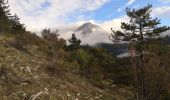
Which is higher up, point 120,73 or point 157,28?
point 157,28

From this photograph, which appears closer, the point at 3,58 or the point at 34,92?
the point at 34,92

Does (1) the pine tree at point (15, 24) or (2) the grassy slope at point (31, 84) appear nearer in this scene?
(2) the grassy slope at point (31, 84)

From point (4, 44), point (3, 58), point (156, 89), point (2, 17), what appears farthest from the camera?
point (2, 17)

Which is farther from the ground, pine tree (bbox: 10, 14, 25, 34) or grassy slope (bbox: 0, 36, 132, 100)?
pine tree (bbox: 10, 14, 25, 34)

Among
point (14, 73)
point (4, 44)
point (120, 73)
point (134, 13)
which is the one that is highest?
point (134, 13)

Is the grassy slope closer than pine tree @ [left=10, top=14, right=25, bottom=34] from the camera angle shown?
Yes

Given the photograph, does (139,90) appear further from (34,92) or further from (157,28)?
(157,28)

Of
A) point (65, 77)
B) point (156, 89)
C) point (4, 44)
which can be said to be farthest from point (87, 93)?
point (4, 44)

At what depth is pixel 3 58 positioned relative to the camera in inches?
615

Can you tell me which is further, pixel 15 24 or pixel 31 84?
pixel 15 24

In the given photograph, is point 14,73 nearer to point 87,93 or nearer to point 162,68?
point 87,93

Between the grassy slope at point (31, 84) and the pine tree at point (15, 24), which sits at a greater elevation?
the pine tree at point (15, 24)

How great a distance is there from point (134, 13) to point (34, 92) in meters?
22.7

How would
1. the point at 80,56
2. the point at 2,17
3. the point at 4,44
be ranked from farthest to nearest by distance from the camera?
the point at 2,17
the point at 80,56
the point at 4,44
